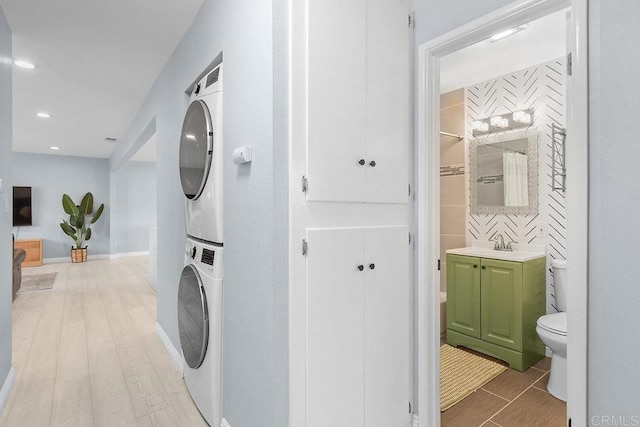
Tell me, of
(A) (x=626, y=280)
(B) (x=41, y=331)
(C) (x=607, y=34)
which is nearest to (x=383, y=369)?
(A) (x=626, y=280)

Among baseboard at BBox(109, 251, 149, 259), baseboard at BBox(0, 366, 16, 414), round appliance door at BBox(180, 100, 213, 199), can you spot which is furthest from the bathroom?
baseboard at BBox(109, 251, 149, 259)

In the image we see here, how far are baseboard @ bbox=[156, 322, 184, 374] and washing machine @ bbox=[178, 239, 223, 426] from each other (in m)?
0.42

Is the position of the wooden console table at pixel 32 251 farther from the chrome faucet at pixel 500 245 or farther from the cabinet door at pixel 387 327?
the chrome faucet at pixel 500 245

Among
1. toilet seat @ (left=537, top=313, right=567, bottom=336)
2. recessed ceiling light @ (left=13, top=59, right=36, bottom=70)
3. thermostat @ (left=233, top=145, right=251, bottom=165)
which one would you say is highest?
recessed ceiling light @ (left=13, top=59, right=36, bottom=70)

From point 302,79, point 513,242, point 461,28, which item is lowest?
point 513,242

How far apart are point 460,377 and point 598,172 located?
1819 mm

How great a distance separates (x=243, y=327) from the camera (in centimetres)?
156

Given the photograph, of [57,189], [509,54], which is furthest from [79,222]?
[509,54]

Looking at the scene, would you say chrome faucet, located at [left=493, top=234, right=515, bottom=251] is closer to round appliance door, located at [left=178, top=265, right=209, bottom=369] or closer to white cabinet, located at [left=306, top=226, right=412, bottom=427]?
white cabinet, located at [left=306, top=226, right=412, bottom=427]

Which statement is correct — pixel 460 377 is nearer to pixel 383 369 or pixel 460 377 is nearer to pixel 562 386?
pixel 562 386

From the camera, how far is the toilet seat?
2.12 meters

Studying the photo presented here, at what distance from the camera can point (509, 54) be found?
271cm

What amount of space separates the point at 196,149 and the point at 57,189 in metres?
7.85

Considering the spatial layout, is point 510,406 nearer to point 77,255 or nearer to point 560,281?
point 560,281
